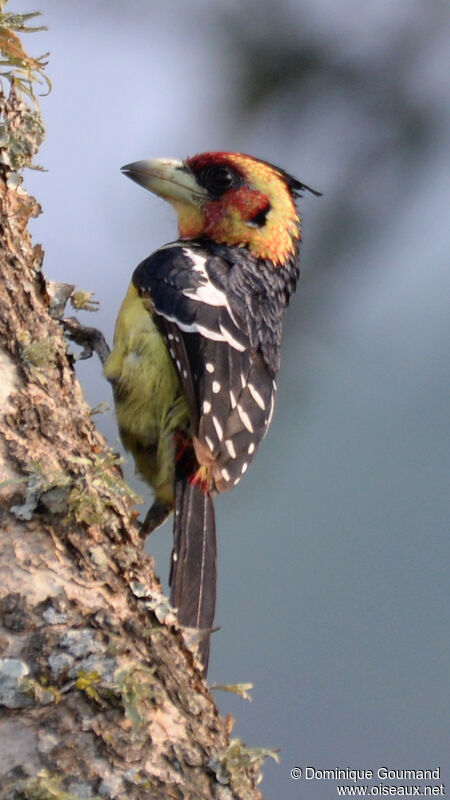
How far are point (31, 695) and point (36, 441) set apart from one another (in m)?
0.40

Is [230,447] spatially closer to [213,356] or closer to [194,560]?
[213,356]

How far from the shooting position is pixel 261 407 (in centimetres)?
261

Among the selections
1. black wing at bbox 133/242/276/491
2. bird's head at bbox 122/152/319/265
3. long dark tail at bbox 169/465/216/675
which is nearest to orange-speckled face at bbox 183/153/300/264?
bird's head at bbox 122/152/319/265

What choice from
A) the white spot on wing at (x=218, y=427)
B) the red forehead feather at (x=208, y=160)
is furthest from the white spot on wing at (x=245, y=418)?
the red forehead feather at (x=208, y=160)

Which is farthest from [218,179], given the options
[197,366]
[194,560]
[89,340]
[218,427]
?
[194,560]

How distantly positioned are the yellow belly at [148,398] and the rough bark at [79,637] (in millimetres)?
713

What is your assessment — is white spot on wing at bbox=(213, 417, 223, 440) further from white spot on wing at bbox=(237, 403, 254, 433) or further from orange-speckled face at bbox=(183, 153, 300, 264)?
orange-speckled face at bbox=(183, 153, 300, 264)

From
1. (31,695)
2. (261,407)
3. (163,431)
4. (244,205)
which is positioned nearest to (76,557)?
(31,695)

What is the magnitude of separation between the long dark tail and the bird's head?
971 mm

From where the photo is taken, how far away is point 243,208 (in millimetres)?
3035

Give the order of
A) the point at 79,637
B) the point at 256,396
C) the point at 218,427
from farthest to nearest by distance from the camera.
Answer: the point at 256,396, the point at 218,427, the point at 79,637

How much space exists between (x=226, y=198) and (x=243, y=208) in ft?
0.18

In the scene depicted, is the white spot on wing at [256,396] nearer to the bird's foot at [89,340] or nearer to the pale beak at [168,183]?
the bird's foot at [89,340]

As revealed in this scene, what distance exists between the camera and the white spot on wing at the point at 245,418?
248 cm
